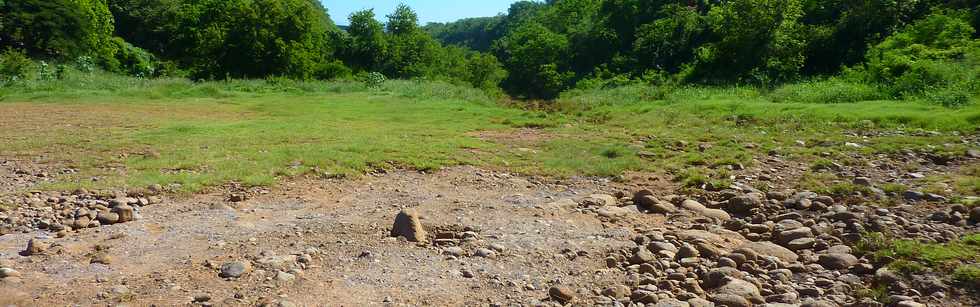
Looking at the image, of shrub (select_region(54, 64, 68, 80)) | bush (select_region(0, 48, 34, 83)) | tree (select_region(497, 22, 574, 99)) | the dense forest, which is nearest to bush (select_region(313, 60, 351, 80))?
the dense forest

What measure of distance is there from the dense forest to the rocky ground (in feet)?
33.6

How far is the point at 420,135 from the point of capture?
12922 millimetres

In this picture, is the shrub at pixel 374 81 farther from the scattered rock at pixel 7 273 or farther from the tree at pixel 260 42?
the scattered rock at pixel 7 273

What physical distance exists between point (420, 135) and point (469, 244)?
7187 millimetres

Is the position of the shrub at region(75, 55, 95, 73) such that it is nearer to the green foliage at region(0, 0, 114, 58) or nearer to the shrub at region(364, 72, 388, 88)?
the green foliage at region(0, 0, 114, 58)

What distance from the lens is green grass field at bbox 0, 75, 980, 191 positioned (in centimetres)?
930

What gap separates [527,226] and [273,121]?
10032mm

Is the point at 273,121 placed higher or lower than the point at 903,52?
lower

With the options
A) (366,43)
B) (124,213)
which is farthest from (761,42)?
(366,43)

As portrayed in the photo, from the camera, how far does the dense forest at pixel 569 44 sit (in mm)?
20781

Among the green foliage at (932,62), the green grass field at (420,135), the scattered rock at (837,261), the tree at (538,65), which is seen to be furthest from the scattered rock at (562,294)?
the tree at (538,65)

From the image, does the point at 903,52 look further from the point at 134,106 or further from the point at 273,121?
the point at 134,106

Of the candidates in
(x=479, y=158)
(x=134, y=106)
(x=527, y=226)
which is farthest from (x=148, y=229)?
(x=134, y=106)

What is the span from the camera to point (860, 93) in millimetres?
17438
